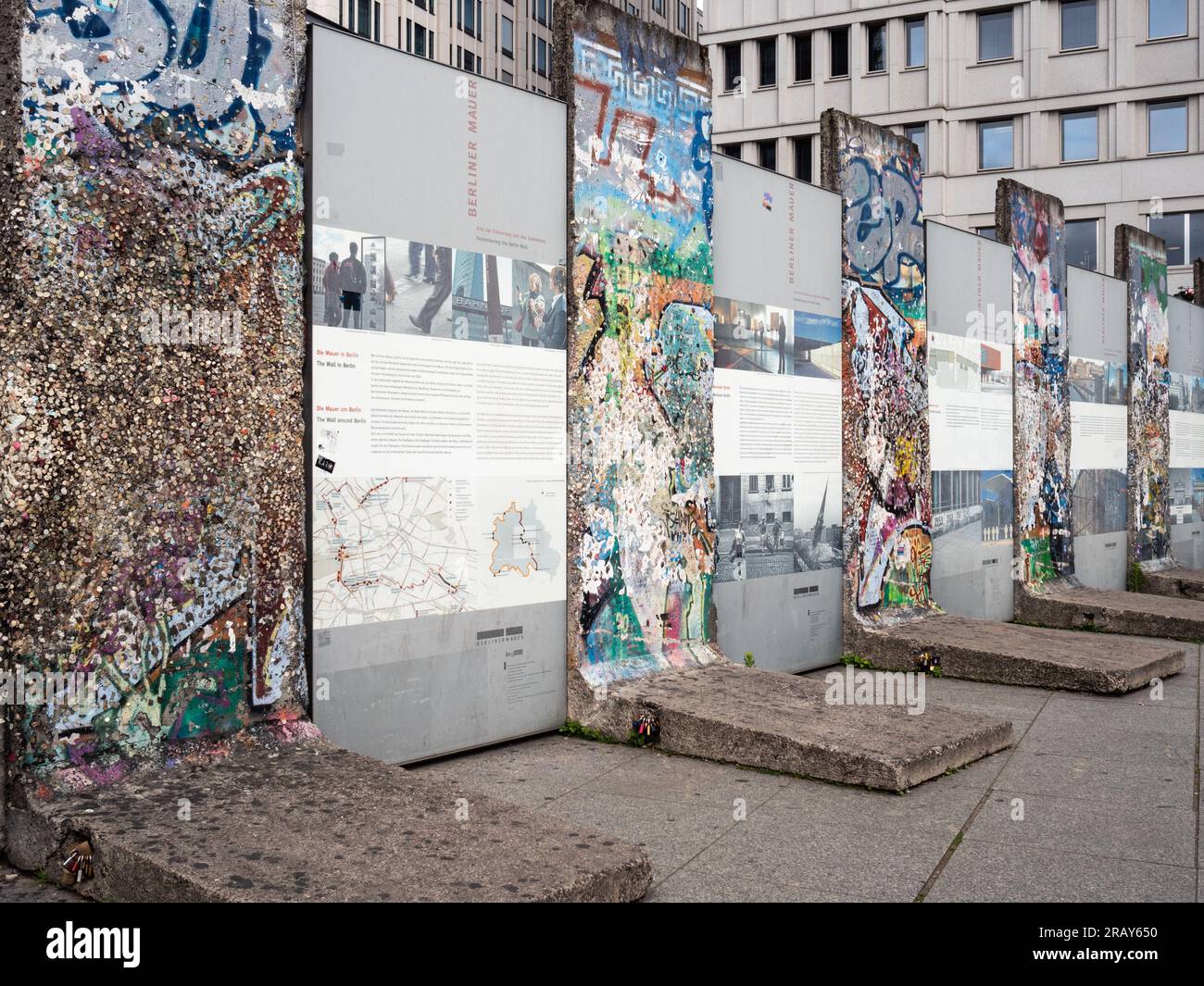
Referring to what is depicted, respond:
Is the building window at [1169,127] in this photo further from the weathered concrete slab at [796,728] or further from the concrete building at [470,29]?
the weathered concrete slab at [796,728]

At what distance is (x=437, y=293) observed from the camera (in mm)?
6312

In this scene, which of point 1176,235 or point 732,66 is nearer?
point 1176,235

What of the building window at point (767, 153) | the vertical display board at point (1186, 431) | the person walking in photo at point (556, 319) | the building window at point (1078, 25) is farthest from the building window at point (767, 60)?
the person walking in photo at point (556, 319)

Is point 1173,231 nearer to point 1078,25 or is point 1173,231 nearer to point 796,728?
point 1078,25

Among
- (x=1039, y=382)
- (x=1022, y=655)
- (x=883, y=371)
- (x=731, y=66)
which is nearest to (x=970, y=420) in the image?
(x=1039, y=382)

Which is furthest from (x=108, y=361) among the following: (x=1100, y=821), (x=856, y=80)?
(x=856, y=80)

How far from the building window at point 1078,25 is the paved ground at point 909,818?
27.4 metres

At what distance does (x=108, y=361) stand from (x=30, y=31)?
4.29 feet

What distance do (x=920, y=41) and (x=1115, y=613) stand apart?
24531mm

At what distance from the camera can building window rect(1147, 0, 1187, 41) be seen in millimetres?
28891

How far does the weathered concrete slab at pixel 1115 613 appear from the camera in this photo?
11391 mm

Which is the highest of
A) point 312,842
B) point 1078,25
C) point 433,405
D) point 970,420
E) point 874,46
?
point 874,46

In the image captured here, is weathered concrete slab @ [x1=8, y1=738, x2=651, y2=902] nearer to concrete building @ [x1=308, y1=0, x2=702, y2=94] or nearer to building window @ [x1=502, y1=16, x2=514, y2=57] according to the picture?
concrete building @ [x1=308, y1=0, x2=702, y2=94]

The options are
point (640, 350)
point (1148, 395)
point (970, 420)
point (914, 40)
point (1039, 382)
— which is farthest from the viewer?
point (914, 40)
